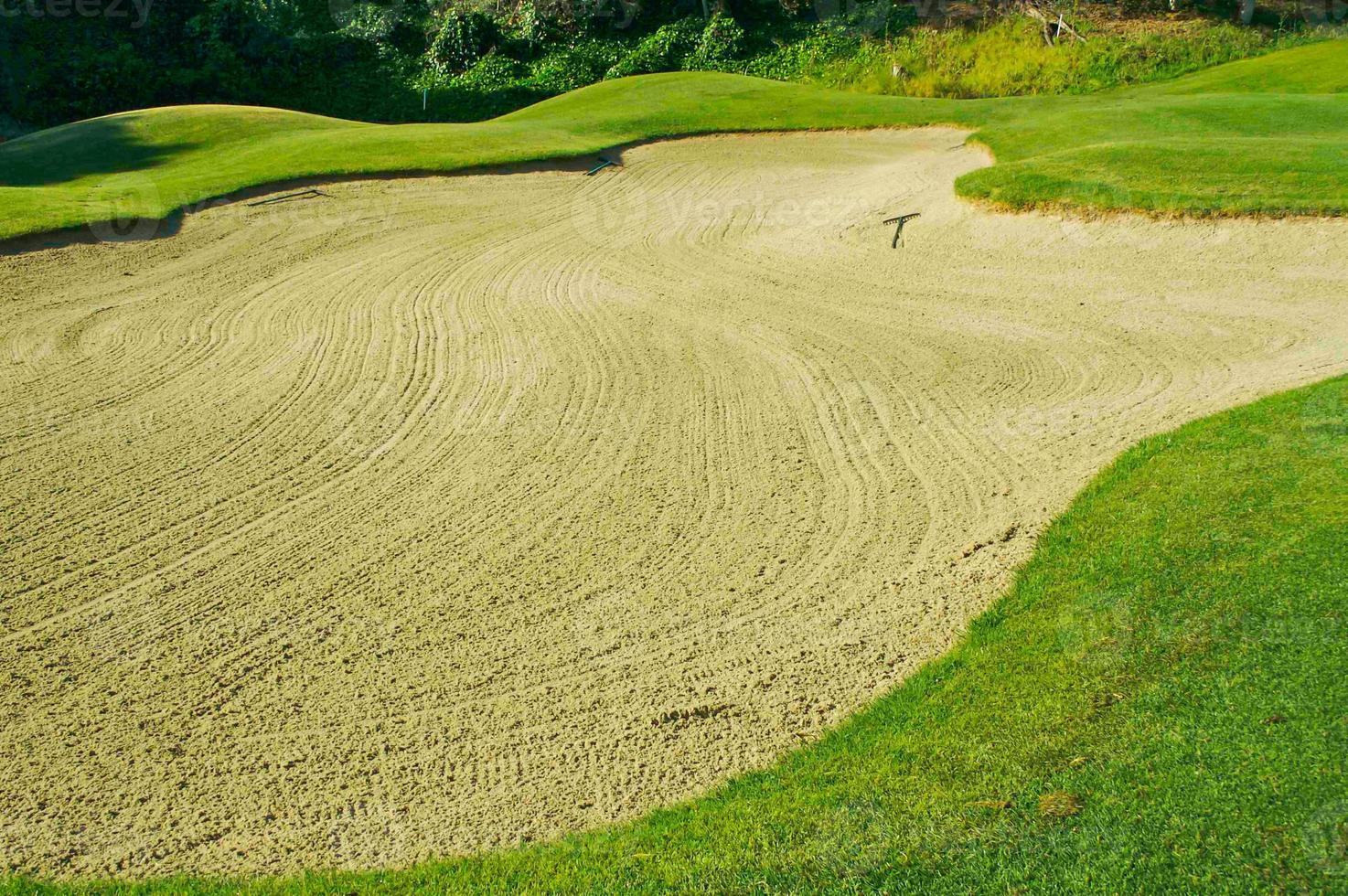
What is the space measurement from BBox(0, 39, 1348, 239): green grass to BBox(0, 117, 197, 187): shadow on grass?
2.5 inches

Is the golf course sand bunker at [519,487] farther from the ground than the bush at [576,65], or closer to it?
closer to it

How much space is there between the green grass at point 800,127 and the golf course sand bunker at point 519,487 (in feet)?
3.51

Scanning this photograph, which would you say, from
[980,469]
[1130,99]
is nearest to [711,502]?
[980,469]

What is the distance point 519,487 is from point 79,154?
22.0 meters

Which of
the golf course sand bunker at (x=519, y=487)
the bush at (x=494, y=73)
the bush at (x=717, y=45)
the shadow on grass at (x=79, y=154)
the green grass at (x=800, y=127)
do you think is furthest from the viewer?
the bush at (x=717, y=45)

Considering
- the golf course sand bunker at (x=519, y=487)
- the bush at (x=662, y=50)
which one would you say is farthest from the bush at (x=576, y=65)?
the golf course sand bunker at (x=519, y=487)

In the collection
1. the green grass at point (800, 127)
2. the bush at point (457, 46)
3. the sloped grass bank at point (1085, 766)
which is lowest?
the sloped grass bank at point (1085, 766)

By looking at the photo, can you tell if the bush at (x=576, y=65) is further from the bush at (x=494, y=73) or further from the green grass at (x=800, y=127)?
the green grass at (x=800, y=127)

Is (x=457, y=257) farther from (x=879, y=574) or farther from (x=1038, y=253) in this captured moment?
(x=879, y=574)

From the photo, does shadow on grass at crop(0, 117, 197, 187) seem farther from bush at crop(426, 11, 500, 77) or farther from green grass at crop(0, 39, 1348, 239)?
bush at crop(426, 11, 500, 77)

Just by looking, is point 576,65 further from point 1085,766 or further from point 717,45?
point 1085,766

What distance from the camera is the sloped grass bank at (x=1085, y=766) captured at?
192 inches

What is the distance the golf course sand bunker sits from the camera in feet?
21.3

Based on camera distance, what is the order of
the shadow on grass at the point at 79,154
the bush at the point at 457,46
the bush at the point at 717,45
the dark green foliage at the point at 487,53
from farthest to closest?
1. the bush at the point at 457,46
2. the bush at the point at 717,45
3. the dark green foliage at the point at 487,53
4. the shadow on grass at the point at 79,154
